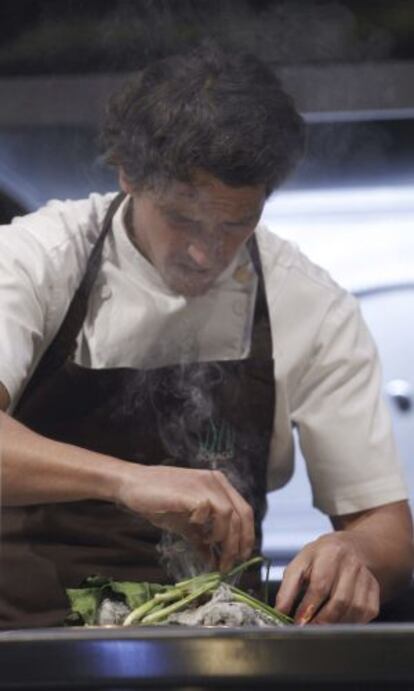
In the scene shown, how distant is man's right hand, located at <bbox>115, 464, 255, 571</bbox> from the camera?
1.34 m

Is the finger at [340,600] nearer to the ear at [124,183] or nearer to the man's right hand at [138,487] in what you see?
the man's right hand at [138,487]

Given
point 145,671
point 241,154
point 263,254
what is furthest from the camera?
point 263,254

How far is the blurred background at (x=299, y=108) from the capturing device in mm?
1646

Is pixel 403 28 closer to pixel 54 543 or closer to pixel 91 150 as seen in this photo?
pixel 91 150

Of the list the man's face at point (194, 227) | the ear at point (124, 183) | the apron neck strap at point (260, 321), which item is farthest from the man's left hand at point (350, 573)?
the ear at point (124, 183)

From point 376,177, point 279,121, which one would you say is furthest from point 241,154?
point 376,177

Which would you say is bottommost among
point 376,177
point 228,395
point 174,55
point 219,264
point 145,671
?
point 145,671

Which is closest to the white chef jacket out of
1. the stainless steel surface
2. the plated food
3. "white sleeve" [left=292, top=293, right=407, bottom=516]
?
"white sleeve" [left=292, top=293, right=407, bottom=516]

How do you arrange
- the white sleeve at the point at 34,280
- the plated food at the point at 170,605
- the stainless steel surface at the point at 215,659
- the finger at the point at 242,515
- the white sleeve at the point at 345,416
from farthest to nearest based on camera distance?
the white sleeve at the point at 345,416
the white sleeve at the point at 34,280
the finger at the point at 242,515
the plated food at the point at 170,605
the stainless steel surface at the point at 215,659

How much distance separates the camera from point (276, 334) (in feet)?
5.37

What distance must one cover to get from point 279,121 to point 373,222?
0.57ft

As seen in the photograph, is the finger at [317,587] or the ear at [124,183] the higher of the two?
the ear at [124,183]

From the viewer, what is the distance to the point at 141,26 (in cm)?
166

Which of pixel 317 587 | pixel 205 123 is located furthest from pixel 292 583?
pixel 205 123
